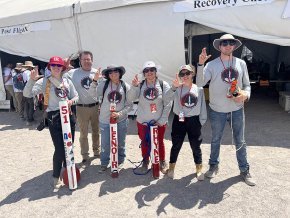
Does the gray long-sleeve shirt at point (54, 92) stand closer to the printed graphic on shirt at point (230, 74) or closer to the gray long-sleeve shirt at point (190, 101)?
the gray long-sleeve shirt at point (190, 101)

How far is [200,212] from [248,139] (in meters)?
2.81

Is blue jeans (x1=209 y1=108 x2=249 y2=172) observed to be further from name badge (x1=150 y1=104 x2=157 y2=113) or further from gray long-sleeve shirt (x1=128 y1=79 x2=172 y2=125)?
name badge (x1=150 y1=104 x2=157 y2=113)

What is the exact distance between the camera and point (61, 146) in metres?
4.02

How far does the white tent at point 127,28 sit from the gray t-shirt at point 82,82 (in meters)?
2.74

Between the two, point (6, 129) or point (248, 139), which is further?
point (6, 129)

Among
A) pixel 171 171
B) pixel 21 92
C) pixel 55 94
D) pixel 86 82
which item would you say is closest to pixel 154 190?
pixel 171 171

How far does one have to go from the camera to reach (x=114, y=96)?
4.25 metres

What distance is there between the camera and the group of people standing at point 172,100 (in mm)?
3805

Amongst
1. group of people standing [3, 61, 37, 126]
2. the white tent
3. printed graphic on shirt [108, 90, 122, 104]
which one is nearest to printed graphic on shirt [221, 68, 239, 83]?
printed graphic on shirt [108, 90, 122, 104]

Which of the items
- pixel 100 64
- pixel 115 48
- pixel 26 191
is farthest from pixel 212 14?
pixel 26 191

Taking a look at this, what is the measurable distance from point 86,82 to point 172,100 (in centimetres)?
143

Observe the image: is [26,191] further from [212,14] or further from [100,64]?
[212,14]

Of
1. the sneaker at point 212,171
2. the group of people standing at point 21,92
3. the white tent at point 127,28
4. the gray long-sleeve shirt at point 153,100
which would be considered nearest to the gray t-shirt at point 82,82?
the gray long-sleeve shirt at point 153,100

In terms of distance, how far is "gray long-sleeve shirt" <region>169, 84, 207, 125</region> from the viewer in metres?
3.90
